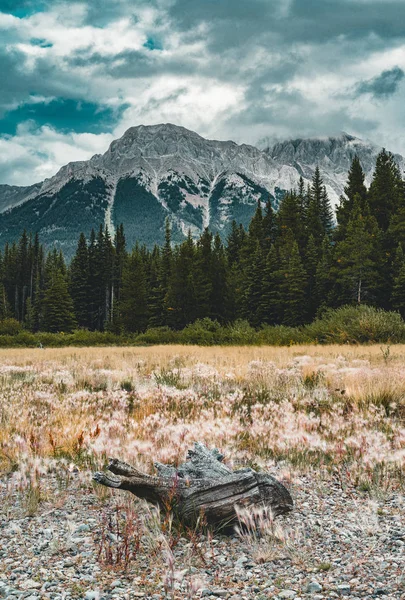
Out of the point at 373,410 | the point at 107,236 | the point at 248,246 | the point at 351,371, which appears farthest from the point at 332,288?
the point at 107,236

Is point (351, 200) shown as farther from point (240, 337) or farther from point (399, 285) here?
point (240, 337)

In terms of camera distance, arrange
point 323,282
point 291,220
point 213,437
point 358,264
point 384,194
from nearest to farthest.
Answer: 1. point 213,437
2. point 358,264
3. point 323,282
4. point 384,194
5. point 291,220

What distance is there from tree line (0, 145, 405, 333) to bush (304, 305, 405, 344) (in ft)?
44.2

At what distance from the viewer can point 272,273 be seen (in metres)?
50.0

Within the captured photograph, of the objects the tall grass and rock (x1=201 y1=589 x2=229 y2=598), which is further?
the tall grass

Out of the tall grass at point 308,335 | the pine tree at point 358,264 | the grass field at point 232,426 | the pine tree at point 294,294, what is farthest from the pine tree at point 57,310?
the grass field at point 232,426

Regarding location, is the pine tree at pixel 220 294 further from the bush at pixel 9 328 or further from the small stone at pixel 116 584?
the small stone at pixel 116 584

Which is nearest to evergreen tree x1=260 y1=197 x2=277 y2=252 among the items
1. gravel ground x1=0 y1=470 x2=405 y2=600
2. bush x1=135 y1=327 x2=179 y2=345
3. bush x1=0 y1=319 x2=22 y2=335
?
bush x1=135 y1=327 x2=179 y2=345

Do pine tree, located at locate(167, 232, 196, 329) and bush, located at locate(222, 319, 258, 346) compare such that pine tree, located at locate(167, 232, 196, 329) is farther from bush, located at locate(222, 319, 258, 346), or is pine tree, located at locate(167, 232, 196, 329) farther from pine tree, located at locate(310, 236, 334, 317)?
bush, located at locate(222, 319, 258, 346)

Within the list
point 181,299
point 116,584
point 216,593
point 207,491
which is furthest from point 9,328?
point 216,593

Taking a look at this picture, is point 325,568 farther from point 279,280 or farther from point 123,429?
point 279,280

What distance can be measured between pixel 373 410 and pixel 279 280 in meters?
43.1

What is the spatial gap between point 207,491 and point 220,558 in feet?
1.97

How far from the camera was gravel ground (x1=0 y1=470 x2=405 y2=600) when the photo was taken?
9.19ft
